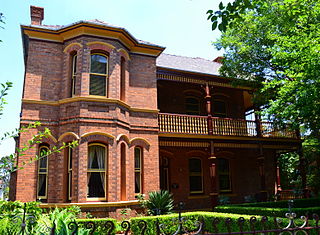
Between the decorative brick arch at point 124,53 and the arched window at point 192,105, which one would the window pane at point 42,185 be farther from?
the arched window at point 192,105

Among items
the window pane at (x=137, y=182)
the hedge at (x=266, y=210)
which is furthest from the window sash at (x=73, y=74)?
the hedge at (x=266, y=210)

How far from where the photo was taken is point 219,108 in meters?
19.5

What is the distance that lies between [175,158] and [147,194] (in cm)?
367

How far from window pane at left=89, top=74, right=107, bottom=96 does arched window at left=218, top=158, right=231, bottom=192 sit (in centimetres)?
887

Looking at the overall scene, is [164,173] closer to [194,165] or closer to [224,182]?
[194,165]

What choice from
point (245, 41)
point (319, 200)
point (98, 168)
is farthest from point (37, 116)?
point (319, 200)

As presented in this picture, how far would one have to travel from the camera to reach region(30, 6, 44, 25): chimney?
14.1 meters

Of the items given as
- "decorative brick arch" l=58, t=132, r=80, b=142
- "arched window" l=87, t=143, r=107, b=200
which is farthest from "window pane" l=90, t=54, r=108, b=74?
"arched window" l=87, t=143, r=107, b=200

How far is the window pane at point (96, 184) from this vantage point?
11984mm

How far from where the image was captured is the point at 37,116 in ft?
41.2

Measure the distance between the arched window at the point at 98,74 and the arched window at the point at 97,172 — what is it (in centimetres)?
230

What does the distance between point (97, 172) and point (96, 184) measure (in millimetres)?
460

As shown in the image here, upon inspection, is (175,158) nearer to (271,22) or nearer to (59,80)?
(59,80)

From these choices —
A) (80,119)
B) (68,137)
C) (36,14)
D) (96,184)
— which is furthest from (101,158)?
(36,14)
